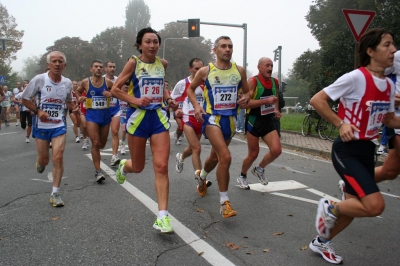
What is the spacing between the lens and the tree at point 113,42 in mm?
69988

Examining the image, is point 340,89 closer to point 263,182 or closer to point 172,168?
point 263,182

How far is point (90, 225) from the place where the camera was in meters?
4.19

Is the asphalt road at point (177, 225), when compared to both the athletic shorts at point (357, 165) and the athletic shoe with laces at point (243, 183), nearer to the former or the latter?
the athletic shoe with laces at point (243, 183)

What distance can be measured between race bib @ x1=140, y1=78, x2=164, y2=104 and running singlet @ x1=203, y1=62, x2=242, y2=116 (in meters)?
0.66

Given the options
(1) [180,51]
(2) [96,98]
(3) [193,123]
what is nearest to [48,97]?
(2) [96,98]

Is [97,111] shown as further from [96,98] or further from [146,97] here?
[146,97]

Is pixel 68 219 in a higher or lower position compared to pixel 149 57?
lower

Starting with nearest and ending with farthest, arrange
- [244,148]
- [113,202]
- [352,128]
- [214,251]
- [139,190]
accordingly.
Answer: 1. [352,128]
2. [214,251]
3. [113,202]
4. [139,190]
5. [244,148]

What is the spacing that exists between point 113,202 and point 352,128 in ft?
10.8

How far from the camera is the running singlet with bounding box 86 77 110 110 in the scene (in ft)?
22.1

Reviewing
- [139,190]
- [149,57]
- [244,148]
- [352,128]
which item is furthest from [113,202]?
[244,148]

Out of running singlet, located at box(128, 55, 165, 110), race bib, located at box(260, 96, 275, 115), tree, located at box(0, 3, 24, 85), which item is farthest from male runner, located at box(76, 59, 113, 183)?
tree, located at box(0, 3, 24, 85)

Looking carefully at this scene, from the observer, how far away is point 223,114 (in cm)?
471

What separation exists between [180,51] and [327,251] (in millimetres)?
64971
